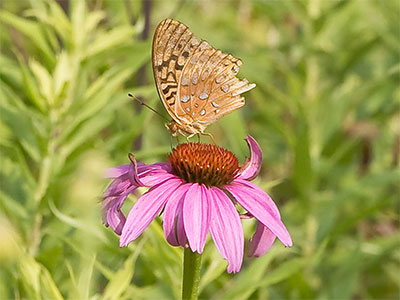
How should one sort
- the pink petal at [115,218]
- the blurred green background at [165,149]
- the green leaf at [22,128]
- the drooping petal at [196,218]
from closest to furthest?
the drooping petal at [196,218] → the pink petal at [115,218] → the blurred green background at [165,149] → the green leaf at [22,128]

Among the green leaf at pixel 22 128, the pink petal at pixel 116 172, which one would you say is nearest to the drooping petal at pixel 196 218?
the pink petal at pixel 116 172

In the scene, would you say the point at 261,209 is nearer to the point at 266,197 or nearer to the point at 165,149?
the point at 266,197

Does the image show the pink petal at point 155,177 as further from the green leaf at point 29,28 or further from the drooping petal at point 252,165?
the green leaf at point 29,28

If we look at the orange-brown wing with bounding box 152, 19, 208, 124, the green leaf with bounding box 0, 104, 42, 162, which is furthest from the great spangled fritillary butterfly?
the green leaf with bounding box 0, 104, 42, 162

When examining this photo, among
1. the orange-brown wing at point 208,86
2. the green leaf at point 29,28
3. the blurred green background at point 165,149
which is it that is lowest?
the blurred green background at point 165,149

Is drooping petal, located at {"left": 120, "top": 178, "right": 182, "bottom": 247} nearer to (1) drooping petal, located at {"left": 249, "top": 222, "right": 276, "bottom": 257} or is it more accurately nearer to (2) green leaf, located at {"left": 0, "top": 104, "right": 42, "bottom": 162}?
(1) drooping petal, located at {"left": 249, "top": 222, "right": 276, "bottom": 257}

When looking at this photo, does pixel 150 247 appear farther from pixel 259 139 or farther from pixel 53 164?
pixel 259 139

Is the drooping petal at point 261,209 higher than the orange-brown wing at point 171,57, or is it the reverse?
the orange-brown wing at point 171,57

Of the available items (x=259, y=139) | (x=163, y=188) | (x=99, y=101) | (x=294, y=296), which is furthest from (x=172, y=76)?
(x=259, y=139)

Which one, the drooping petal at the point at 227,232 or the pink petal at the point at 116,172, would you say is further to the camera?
the pink petal at the point at 116,172
